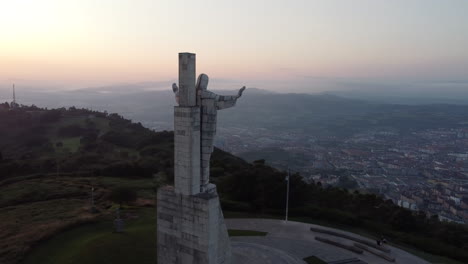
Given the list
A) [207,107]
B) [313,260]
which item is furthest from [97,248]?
[313,260]

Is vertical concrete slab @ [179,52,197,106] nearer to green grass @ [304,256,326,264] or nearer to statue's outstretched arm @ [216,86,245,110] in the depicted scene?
statue's outstretched arm @ [216,86,245,110]

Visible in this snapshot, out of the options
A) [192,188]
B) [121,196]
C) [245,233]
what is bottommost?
[245,233]

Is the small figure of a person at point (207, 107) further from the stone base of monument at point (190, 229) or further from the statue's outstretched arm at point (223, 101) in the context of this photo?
the stone base of monument at point (190, 229)

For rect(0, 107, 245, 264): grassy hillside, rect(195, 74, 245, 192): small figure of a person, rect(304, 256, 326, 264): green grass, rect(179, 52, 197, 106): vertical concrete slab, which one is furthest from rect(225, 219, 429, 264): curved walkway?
rect(0, 107, 245, 264): grassy hillside

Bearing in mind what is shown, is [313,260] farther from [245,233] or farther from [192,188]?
[192,188]

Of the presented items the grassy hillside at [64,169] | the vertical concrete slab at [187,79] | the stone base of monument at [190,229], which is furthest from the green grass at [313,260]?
the grassy hillside at [64,169]

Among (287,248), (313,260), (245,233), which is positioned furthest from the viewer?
(245,233)

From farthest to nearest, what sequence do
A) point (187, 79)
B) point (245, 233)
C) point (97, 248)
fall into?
point (245, 233) → point (97, 248) → point (187, 79)
